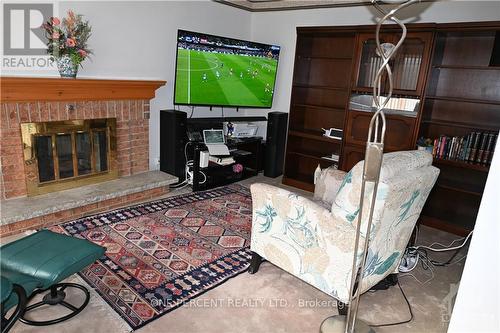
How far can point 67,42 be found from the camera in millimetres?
2949

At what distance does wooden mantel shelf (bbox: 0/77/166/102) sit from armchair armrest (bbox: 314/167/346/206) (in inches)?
81.8

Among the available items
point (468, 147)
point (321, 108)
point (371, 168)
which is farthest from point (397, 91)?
point (371, 168)

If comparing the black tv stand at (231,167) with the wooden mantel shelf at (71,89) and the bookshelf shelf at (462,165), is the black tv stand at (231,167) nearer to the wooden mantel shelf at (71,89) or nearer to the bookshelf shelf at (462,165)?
the wooden mantel shelf at (71,89)

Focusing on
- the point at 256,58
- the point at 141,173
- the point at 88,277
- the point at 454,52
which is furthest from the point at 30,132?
the point at 454,52

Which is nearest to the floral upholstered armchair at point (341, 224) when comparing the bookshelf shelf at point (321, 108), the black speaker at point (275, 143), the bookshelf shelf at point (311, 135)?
the bookshelf shelf at point (311, 135)

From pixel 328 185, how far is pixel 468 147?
5.29 feet

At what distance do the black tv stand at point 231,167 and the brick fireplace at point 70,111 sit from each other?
616mm

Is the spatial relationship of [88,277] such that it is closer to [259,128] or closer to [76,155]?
[76,155]

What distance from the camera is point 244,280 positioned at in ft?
7.81

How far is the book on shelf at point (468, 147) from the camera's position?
10.5ft

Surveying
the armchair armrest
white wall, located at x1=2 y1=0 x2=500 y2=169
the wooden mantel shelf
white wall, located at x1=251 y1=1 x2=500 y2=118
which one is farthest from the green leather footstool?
white wall, located at x1=251 y1=1 x2=500 y2=118

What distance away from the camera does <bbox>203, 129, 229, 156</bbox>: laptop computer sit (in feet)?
13.3

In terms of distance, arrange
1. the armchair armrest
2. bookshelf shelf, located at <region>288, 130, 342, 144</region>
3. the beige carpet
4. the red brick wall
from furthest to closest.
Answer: bookshelf shelf, located at <region>288, 130, 342, 144</region>, the red brick wall, the armchair armrest, the beige carpet

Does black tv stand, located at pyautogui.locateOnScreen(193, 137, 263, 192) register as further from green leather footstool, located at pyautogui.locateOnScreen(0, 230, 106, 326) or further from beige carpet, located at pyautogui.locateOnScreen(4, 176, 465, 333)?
green leather footstool, located at pyautogui.locateOnScreen(0, 230, 106, 326)
